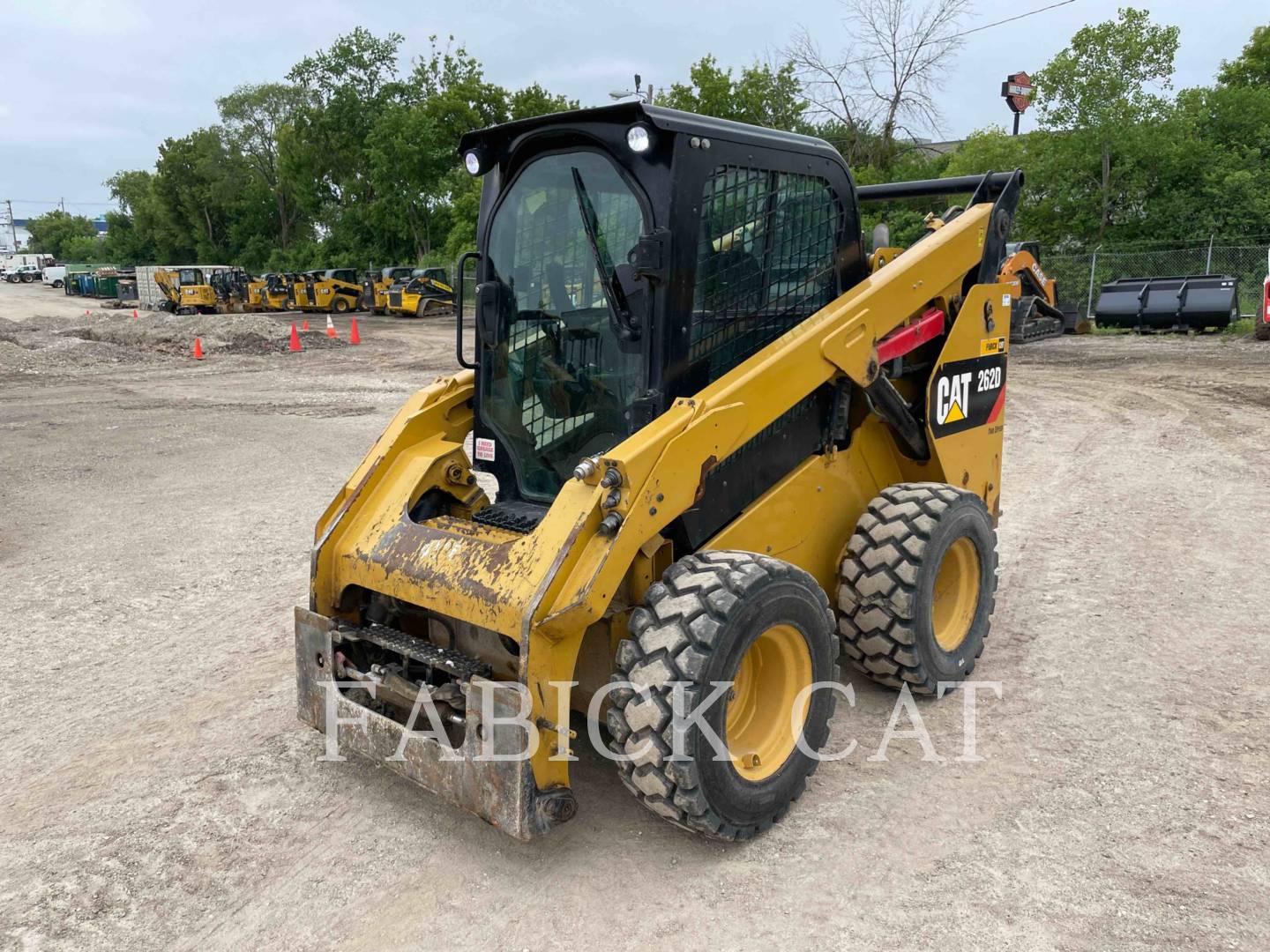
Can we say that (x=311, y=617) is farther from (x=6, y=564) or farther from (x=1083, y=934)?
(x=6, y=564)

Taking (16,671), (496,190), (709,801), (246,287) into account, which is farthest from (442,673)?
(246,287)

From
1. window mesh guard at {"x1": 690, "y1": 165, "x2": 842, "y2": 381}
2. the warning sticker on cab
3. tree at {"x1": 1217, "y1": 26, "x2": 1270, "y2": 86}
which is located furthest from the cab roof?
tree at {"x1": 1217, "y1": 26, "x2": 1270, "y2": 86}

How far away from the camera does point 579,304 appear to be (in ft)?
12.0

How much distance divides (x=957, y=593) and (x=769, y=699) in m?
1.50

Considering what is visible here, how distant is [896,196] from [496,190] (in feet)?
9.12

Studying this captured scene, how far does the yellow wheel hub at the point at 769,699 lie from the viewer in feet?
11.1

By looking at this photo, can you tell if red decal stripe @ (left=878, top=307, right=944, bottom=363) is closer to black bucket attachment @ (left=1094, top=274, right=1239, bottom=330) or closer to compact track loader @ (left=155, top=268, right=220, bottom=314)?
black bucket attachment @ (left=1094, top=274, right=1239, bottom=330)

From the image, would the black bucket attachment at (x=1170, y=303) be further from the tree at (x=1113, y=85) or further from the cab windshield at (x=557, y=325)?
the cab windshield at (x=557, y=325)

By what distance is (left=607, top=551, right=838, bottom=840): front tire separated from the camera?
118 inches

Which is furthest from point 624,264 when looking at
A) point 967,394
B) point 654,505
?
point 967,394

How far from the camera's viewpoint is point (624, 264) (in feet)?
11.1

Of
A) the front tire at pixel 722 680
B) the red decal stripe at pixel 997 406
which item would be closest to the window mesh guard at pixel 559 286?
the front tire at pixel 722 680

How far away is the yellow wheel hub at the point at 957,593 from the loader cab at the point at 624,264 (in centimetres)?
100

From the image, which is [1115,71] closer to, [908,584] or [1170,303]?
[1170,303]
